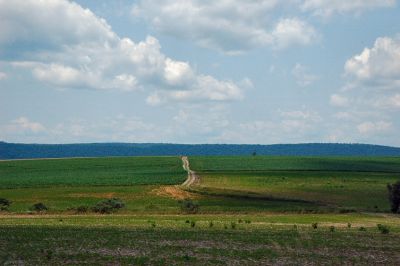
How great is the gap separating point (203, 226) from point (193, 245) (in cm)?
1299

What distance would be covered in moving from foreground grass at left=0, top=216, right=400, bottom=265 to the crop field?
6 cm

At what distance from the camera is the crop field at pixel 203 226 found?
32094 millimetres

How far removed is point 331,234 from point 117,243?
1744 centimetres

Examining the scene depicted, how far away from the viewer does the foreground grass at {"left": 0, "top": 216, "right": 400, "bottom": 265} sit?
101ft

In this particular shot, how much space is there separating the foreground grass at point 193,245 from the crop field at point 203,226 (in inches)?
2.5

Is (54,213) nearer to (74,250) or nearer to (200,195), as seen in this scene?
(200,195)

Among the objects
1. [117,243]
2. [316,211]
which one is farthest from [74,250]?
[316,211]

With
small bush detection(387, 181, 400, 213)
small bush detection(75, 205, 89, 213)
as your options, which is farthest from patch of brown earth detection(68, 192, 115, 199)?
small bush detection(387, 181, 400, 213)

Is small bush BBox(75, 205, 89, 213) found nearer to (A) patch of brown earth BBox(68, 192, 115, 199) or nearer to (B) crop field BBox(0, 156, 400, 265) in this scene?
(B) crop field BBox(0, 156, 400, 265)

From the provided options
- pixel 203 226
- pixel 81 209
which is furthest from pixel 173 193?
pixel 203 226

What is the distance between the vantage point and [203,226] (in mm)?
49438

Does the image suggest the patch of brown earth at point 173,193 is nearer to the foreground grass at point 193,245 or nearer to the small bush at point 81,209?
the small bush at point 81,209

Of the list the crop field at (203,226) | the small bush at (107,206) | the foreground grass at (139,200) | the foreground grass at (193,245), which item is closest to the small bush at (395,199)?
the crop field at (203,226)

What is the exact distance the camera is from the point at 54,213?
6353cm
